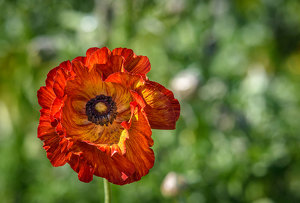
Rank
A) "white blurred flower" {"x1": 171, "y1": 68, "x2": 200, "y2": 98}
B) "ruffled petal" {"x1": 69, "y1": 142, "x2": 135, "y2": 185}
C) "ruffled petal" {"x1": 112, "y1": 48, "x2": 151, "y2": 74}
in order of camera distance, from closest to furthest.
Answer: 1. "ruffled petal" {"x1": 69, "y1": 142, "x2": 135, "y2": 185}
2. "ruffled petal" {"x1": 112, "y1": 48, "x2": 151, "y2": 74}
3. "white blurred flower" {"x1": 171, "y1": 68, "x2": 200, "y2": 98}

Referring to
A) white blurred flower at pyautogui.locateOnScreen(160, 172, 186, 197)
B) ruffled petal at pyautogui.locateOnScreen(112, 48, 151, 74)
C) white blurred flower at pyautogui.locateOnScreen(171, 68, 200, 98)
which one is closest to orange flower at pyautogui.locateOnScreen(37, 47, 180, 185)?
ruffled petal at pyautogui.locateOnScreen(112, 48, 151, 74)

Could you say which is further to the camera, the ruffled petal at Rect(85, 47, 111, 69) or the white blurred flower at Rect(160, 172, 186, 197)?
the white blurred flower at Rect(160, 172, 186, 197)

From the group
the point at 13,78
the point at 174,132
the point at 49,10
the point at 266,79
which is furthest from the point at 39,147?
the point at 266,79

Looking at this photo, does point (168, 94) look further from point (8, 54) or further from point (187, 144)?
point (8, 54)

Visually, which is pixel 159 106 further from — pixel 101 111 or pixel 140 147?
pixel 101 111

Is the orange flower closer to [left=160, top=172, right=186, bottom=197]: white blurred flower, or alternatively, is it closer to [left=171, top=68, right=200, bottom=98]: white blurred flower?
[left=160, top=172, right=186, bottom=197]: white blurred flower

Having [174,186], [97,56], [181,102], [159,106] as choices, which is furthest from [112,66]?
[181,102]

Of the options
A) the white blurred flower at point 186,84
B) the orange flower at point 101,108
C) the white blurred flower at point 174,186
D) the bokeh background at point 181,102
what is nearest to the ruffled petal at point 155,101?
the orange flower at point 101,108
